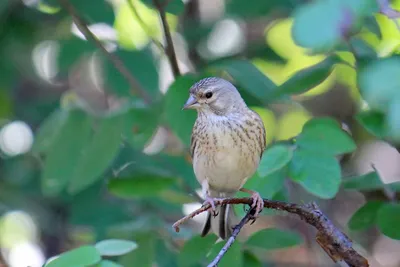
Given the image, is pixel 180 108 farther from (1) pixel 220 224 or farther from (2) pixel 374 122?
(2) pixel 374 122

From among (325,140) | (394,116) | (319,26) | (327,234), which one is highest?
(319,26)

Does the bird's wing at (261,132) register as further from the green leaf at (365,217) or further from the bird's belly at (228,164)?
the green leaf at (365,217)

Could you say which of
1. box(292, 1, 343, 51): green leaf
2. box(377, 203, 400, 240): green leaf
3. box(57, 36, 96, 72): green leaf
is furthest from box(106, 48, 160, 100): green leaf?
box(292, 1, 343, 51): green leaf

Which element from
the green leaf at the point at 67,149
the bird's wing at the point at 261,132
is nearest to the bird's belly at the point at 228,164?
the bird's wing at the point at 261,132

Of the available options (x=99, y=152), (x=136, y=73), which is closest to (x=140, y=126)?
(x=99, y=152)

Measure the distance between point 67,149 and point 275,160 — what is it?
1389 millimetres

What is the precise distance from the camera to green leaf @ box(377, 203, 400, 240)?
3.49m

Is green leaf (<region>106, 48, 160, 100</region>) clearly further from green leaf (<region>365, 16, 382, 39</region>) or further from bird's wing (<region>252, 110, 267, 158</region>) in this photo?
green leaf (<region>365, 16, 382, 39</region>)

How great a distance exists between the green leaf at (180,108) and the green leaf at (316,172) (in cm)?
87

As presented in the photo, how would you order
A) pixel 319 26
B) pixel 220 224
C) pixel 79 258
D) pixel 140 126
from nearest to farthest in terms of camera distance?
pixel 319 26, pixel 79 258, pixel 220 224, pixel 140 126

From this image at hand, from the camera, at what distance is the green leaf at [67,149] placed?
4.01 meters

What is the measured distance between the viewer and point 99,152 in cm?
395

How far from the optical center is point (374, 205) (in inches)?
146

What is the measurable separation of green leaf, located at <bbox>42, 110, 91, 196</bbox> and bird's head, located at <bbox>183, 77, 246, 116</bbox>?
23.8 inches
